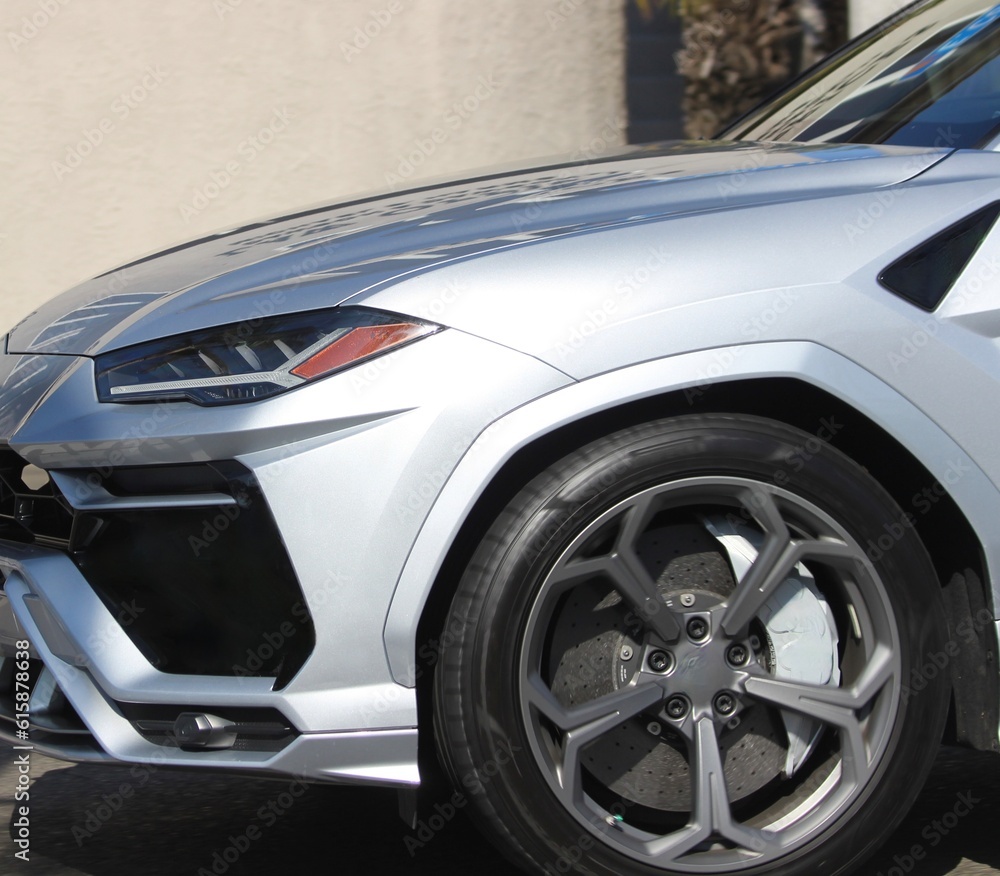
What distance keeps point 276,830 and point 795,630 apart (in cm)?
125

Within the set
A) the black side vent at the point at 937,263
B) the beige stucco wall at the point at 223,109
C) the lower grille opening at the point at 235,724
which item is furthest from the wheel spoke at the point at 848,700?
the beige stucco wall at the point at 223,109

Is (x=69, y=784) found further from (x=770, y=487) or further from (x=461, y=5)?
(x=461, y=5)

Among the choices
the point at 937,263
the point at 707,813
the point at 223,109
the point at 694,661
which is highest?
the point at 223,109

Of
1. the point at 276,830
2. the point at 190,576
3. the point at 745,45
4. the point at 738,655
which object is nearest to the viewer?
the point at 190,576

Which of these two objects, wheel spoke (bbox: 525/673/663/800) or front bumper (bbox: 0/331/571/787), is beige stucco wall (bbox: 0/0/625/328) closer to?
front bumper (bbox: 0/331/571/787)

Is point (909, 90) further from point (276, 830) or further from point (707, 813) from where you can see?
point (276, 830)

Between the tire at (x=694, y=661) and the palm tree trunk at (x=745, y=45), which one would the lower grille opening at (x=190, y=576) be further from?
the palm tree trunk at (x=745, y=45)

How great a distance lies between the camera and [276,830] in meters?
2.89

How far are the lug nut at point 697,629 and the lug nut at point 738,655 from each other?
0.06 metres

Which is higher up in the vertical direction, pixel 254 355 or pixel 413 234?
pixel 413 234

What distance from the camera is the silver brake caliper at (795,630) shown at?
2350 millimetres

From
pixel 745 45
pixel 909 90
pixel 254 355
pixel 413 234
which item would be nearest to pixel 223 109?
pixel 745 45

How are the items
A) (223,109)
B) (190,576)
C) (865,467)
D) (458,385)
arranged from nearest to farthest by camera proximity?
(458,385), (190,576), (865,467), (223,109)

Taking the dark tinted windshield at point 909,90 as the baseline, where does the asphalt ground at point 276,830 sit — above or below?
below
